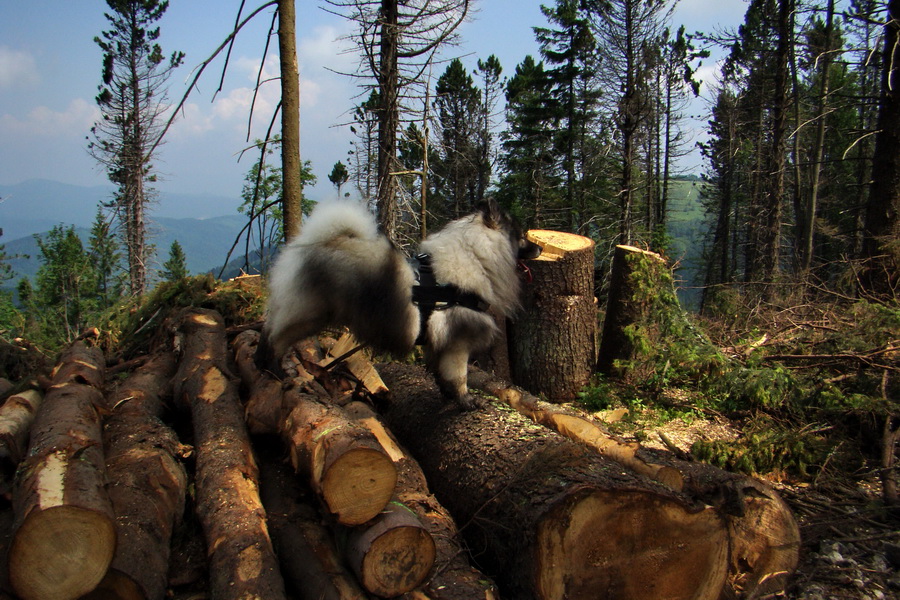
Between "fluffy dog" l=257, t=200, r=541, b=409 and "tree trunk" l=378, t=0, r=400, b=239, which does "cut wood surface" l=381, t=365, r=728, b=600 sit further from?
"tree trunk" l=378, t=0, r=400, b=239

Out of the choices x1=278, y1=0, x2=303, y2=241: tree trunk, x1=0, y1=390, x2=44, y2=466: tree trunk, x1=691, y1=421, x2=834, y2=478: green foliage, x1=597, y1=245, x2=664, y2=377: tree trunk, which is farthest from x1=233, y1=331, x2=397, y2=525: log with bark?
x1=597, y1=245, x2=664, y2=377: tree trunk

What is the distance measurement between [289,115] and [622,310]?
4411 mm

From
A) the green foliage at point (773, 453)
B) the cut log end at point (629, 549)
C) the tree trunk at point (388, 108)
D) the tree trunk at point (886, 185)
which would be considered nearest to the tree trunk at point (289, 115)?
the tree trunk at point (388, 108)

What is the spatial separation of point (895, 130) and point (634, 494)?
7.63 m

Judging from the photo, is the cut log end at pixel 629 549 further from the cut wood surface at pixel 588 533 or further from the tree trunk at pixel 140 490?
the tree trunk at pixel 140 490

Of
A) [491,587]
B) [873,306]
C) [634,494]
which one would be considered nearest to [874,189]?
[873,306]

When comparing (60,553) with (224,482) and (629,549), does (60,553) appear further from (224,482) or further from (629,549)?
(629,549)

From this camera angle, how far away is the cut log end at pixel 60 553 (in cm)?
182

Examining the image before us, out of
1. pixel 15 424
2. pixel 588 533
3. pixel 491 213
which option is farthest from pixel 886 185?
pixel 15 424

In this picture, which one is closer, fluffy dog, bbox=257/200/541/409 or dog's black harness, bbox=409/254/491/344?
fluffy dog, bbox=257/200/541/409

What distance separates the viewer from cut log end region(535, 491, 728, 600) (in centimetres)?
228

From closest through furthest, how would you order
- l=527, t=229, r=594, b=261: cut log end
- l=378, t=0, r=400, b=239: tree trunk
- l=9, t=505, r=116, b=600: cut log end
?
l=9, t=505, r=116, b=600: cut log end
l=527, t=229, r=594, b=261: cut log end
l=378, t=0, r=400, b=239: tree trunk

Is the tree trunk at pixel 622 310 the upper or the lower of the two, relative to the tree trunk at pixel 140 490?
upper

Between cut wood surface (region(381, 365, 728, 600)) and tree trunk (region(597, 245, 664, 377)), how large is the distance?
3204 millimetres
